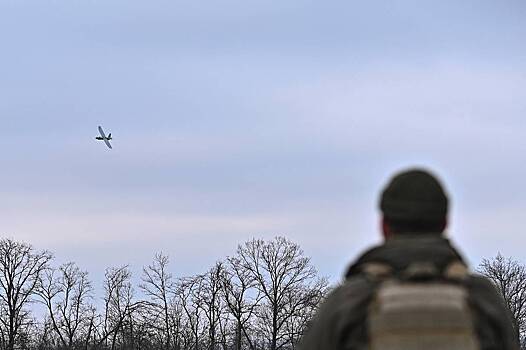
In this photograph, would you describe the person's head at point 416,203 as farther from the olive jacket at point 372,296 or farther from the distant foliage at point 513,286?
the distant foliage at point 513,286

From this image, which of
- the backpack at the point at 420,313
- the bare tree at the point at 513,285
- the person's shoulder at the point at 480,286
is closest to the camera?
the backpack at the point at 420,313

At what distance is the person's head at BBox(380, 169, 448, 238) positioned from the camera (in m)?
4.71

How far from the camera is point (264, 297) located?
262ft

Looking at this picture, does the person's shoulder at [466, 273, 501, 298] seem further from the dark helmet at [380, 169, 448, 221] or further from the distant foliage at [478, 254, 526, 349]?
the distant foliage at [478, 254, 526, 349]

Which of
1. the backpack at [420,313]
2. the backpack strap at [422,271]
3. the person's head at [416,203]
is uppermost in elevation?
the person's head at [416,203]

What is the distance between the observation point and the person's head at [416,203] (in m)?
4.71

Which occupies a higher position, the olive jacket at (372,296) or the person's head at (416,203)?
the person's head at (416,203)

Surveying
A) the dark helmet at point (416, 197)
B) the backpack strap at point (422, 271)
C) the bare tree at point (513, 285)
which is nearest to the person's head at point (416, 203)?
the dark helmet at point (416, 197)

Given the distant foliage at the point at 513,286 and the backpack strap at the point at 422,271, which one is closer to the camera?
the backpack strap at the point at 422,271

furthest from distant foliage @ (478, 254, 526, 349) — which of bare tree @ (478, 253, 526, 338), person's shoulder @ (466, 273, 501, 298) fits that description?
person's shoulder @ (466, 273, 501, 298)

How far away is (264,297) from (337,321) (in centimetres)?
7562

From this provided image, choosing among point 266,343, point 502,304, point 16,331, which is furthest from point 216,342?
point 502,304

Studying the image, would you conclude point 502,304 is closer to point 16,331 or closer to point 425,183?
point 425,183

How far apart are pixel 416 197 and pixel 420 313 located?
1.55 ft
